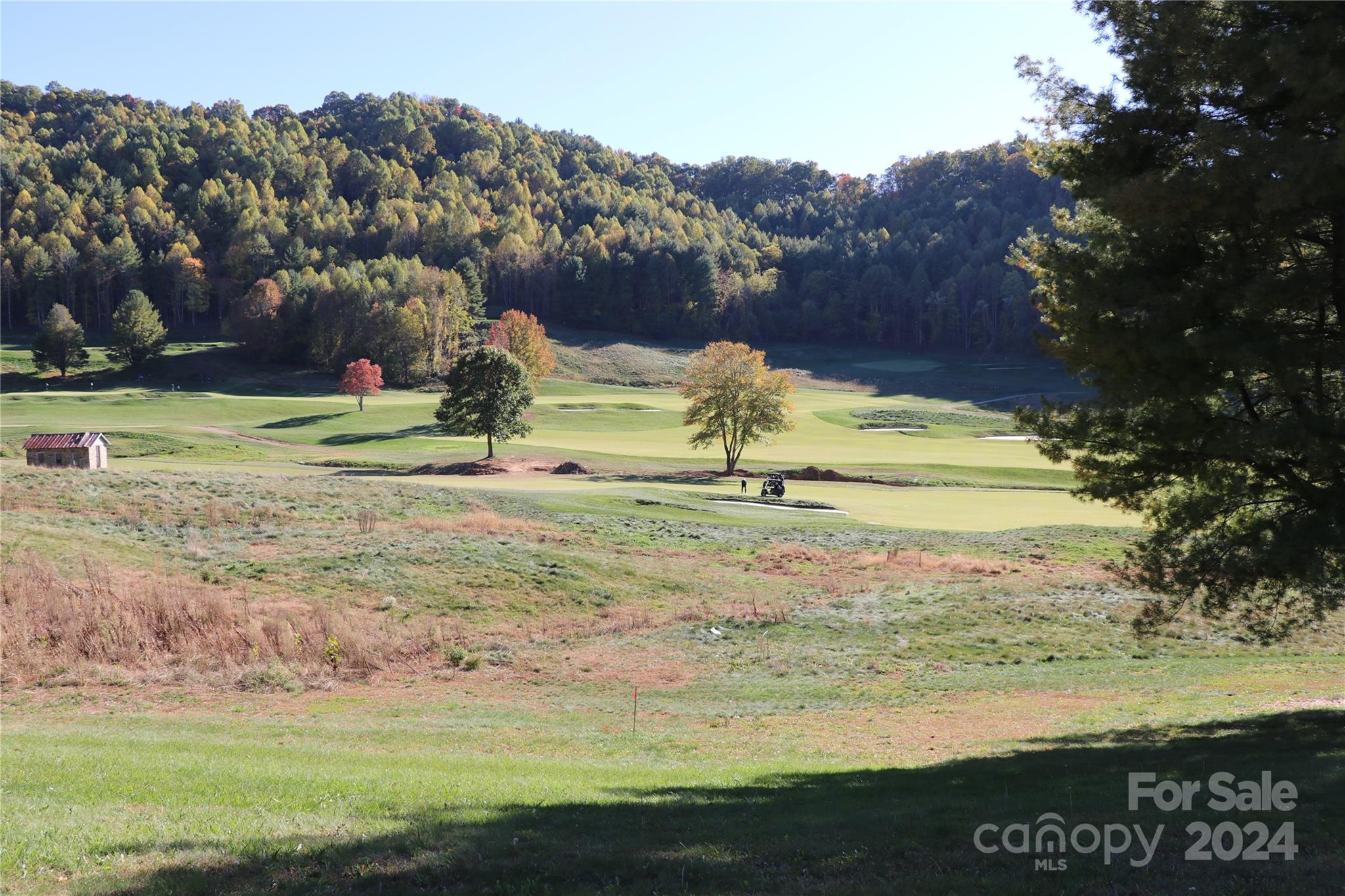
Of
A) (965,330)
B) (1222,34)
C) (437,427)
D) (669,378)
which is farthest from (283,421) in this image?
(965,330)

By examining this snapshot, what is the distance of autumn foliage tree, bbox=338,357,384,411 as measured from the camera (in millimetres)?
91125

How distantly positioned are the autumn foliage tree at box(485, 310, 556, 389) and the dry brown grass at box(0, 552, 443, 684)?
8159 cm

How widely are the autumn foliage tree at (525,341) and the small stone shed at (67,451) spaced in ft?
190

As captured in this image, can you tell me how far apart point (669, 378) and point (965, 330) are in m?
60.4

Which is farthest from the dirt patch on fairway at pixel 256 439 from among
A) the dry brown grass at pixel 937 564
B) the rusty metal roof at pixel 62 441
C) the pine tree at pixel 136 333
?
the dry brown grass at pixel 937 564

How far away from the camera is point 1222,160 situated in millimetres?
10406

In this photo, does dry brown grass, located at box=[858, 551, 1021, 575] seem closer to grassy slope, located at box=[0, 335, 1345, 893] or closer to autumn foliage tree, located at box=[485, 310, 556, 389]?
grassy slope, located at box=[0, 335, 1345, 893]

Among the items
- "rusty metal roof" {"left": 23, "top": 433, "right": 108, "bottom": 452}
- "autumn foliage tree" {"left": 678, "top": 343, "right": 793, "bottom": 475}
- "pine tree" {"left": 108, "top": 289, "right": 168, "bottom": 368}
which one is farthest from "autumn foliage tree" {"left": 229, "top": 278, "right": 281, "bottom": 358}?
"rusty metal roof" {"left": 23, "top": 433, "right": 108, "bottom": 452}

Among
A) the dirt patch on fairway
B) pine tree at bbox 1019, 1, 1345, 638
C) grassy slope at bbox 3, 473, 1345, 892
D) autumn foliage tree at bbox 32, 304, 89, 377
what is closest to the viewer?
grassy slope at bbox 3, 473, 1345, 892

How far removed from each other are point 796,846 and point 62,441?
4810 centimetres

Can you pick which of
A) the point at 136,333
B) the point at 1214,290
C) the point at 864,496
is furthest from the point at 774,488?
the point at 136,333

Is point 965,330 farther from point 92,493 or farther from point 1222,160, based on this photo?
point 1222,160

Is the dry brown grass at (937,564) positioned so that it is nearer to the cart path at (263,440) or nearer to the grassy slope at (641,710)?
the grassy slope at (641,710)

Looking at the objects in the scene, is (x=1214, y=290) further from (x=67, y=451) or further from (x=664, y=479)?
(x=67, y=451)
